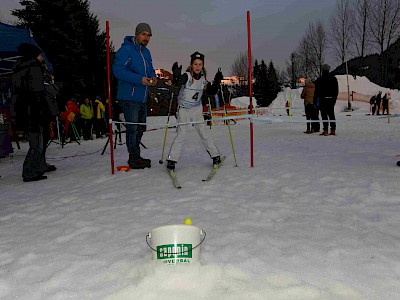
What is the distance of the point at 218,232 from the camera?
9.80 ft

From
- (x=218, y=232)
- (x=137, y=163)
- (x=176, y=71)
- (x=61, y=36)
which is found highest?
(x=61, y=36)

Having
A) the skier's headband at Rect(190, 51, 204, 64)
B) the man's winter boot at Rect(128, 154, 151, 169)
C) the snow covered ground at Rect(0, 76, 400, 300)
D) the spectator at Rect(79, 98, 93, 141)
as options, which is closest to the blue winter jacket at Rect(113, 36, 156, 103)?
the skier's headband at Rect(190, 51, 204, 64)

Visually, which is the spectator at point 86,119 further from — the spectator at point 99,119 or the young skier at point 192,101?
the young skier at point 192,101

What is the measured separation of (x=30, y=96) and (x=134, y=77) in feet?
5.27

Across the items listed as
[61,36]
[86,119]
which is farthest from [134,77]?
[61,36]

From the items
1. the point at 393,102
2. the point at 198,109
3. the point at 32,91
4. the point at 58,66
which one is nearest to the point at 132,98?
the point at 198,109

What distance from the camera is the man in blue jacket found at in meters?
5.64

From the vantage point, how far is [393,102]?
98.7 ft

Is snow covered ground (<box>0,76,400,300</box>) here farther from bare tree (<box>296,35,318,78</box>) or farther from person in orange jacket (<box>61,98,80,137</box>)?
bare tree (<box>296,35,318,78</box>)

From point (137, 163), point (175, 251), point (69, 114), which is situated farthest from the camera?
point (69, 114)

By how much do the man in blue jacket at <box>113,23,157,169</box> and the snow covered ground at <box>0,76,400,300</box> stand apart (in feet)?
2.46

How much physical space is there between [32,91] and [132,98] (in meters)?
1.51

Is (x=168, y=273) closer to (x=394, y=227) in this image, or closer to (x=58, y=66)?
(x=394, y=227)

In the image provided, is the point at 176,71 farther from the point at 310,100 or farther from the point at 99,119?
the point at 99,119
